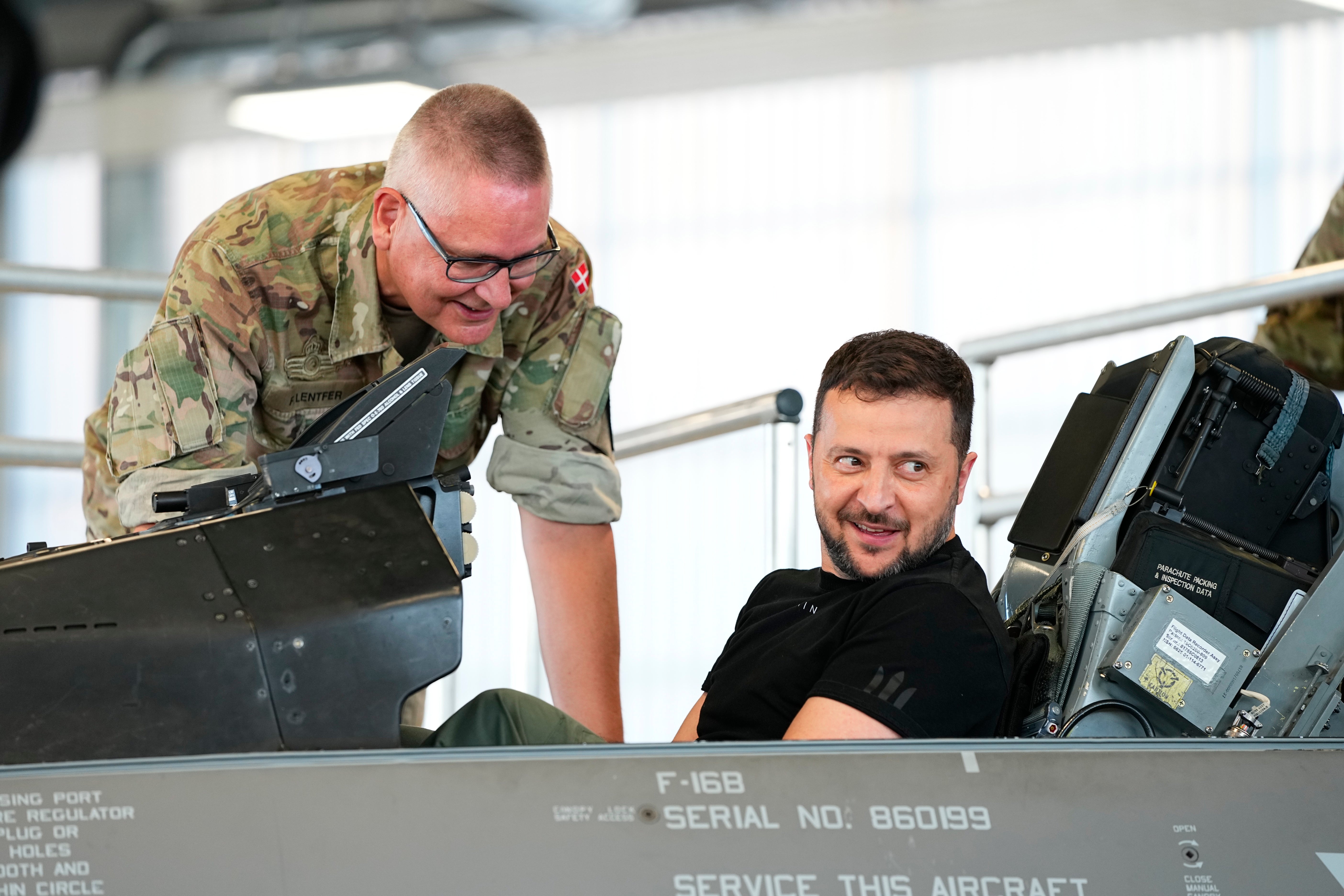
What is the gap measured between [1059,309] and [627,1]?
7.49ft

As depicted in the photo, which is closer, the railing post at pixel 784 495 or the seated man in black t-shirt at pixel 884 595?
the seated man in black t-shirt at pixel 884 595

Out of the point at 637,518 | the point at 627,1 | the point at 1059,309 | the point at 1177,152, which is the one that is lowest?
the point at 637,518

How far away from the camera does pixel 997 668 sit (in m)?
1.23

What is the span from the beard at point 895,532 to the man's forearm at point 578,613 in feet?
2.21

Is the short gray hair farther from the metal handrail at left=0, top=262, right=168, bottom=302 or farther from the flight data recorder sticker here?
the flight data recorder sticker

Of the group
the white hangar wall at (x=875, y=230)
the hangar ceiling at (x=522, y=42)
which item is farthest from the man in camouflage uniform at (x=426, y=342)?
the hangar ceiling at (x=522, y=42)

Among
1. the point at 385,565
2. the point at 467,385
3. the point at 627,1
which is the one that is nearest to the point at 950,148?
the point at 627,1

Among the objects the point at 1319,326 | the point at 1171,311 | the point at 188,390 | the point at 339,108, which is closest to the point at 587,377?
the point at 188,390

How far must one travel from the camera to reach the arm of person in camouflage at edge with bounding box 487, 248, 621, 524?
201 centimetres

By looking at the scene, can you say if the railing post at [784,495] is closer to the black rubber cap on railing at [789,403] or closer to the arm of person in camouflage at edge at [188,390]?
the black rubber cap on railing at [789,403]

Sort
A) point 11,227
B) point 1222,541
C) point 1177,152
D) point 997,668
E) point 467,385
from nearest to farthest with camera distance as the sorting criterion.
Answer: point 997,668 < point 1222,541 < point 467,385 < point 1177,152 < point 11,227

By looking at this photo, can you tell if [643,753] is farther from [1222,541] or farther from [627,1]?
[627,1]

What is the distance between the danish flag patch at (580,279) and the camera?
79.5 inches

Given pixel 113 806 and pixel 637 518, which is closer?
pixel 113 806
